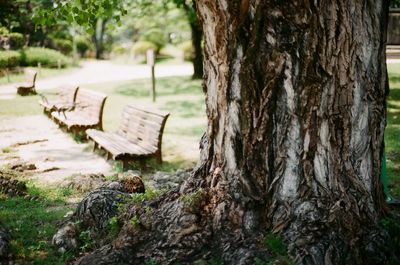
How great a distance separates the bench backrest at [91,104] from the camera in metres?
10.7

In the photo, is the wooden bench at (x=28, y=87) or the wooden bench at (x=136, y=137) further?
the wooden bench at (x=28, y=87)

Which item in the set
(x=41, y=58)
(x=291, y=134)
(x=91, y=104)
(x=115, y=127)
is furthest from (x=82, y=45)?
(x=291, y=134)

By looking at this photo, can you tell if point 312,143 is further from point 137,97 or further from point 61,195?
point 137,97

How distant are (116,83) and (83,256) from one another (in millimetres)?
18418

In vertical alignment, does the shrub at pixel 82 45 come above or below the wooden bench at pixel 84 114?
above

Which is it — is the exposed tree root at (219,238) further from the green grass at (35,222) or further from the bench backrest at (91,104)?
the bench backrest at (91,104)

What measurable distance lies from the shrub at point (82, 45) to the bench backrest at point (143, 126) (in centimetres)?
3059

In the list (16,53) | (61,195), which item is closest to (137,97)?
(61,195)

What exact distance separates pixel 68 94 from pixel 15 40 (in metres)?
18.9

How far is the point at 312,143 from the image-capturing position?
11.0ft

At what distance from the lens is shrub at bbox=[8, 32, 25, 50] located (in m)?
29.4

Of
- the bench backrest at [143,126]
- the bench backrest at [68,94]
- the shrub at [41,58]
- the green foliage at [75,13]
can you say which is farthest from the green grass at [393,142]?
the shrub at [41,58]

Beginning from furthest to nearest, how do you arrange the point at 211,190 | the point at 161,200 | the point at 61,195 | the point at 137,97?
the point at 137,97, the point at 61,195, the point at 161,200, the point at 211,190

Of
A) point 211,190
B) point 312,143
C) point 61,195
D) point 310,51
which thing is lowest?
point 61,195
